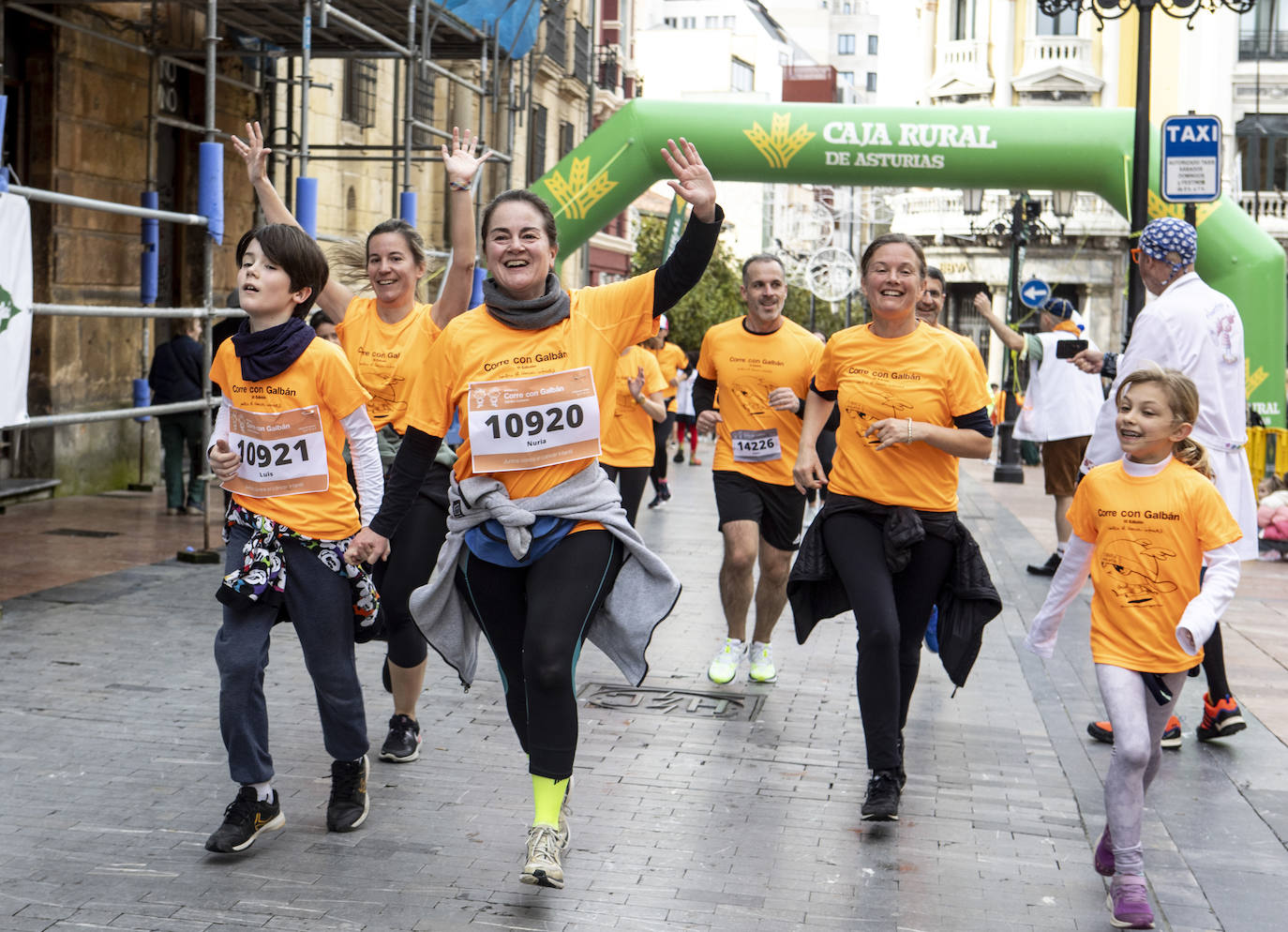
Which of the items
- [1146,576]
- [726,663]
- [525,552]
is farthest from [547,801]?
[726,663]

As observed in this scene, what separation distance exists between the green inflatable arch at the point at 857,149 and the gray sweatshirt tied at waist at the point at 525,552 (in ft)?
26.4

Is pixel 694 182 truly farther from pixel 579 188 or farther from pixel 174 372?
pixel 174 372

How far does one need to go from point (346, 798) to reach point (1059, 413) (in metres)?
7.75

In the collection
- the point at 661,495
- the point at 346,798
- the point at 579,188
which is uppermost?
the point at 579,188

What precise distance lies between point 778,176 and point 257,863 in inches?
358

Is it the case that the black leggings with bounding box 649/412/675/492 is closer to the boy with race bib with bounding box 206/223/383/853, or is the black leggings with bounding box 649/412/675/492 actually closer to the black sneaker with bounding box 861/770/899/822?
the black sneaker with bounding box 861/770/899/822

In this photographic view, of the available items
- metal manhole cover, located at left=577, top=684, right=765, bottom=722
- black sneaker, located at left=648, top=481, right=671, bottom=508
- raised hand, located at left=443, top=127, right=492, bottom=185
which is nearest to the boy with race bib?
raised hand, located at left=443, top=127, right=492, bottom=185

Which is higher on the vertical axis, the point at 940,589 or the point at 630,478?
the point at 630,478

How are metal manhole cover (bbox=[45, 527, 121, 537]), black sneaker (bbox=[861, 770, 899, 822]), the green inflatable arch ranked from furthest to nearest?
the green inflatable arch < metal manhole cover (bbox=[45, 527, 121, 537]) < black sneaker (bbox=[861, 770, 899, 822])

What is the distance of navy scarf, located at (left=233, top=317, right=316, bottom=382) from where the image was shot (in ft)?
14.9

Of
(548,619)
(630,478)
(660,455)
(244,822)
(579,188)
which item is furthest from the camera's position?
(660,455)

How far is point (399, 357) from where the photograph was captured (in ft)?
18.6

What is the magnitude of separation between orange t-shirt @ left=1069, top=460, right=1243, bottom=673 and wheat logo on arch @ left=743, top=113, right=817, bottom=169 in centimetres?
806

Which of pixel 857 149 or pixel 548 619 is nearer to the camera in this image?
pixel 548 619
